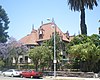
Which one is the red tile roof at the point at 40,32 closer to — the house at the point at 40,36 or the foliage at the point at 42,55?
the house at the point at 40,36

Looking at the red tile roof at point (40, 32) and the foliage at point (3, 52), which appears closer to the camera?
the foliage at point (3, 52)

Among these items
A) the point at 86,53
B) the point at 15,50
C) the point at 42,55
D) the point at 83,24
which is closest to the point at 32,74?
the point at 42,55

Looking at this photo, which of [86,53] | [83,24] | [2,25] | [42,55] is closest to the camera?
[86,53]

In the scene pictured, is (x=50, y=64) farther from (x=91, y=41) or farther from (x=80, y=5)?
(x=80, y=5)

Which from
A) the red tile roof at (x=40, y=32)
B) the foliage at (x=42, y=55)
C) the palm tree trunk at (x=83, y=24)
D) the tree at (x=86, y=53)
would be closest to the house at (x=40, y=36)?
the red tile roof at (x=40, y=32)

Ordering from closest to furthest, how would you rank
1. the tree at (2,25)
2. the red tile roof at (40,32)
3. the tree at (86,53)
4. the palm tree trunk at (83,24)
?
the tree at (86,53) → the palm tree trunk at (83,24) → the red tile roof at (40,32) → the tree at (2,25)

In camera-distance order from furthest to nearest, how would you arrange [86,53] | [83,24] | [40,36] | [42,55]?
[40,36], [83,24], [42,55], [86,53]

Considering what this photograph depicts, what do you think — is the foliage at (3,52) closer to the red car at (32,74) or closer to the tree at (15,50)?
the tree at (15,50)

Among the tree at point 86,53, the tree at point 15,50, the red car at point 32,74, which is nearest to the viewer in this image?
the red car at point 32,74

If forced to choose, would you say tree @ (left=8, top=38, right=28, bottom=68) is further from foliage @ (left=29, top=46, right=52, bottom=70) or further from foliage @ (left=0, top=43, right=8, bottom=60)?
foliage @ (left=29, top=46, right=52, bottom=70)

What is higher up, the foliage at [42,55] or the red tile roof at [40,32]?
the red tile roof at [40,32]

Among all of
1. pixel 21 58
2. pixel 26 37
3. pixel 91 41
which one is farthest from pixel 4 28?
pixel 91 41

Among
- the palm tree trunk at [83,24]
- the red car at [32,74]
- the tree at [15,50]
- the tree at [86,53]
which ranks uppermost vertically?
the palm tree trunk at [83,24]

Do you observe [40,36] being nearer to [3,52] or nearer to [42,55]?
[3,52]
